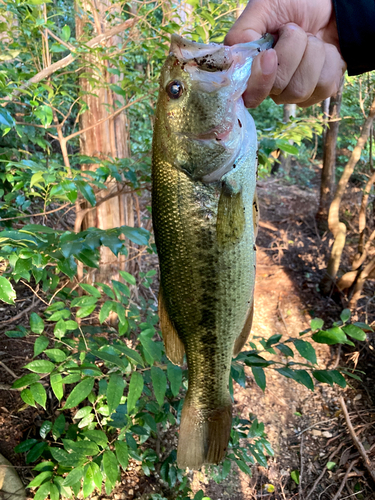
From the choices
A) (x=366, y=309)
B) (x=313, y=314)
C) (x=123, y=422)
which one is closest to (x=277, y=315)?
(x=313, y=314)

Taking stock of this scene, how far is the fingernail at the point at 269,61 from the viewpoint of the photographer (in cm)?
125

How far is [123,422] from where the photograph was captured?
2047mm

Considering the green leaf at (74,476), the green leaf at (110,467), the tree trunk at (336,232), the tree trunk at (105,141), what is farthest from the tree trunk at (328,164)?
the green leaf at (74,476)

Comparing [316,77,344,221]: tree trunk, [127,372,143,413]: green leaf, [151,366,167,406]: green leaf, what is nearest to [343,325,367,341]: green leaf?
[151,366,167,406]: green leaf

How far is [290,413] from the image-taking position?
4.02 meters

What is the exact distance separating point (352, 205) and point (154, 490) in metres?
6.54

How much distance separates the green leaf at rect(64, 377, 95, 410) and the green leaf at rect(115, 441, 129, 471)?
405 mm

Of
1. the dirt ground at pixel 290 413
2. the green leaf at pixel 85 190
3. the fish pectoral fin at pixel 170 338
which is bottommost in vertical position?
the dirt ground at pixel 290 413

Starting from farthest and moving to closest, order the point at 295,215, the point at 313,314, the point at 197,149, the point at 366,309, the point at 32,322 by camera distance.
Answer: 1. the point at 295,215
2. the point at 313,314
3. the point at 366,309
4. the point at 32,322
5. the point at 197,149

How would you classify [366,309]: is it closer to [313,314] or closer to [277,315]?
[313,314]

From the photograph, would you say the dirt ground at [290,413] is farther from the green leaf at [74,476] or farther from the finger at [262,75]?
the finger at [262,75]

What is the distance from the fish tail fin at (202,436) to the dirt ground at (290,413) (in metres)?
0.85

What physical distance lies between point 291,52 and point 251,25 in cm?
27

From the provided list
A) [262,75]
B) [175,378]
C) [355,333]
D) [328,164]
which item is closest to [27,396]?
[175,378]
